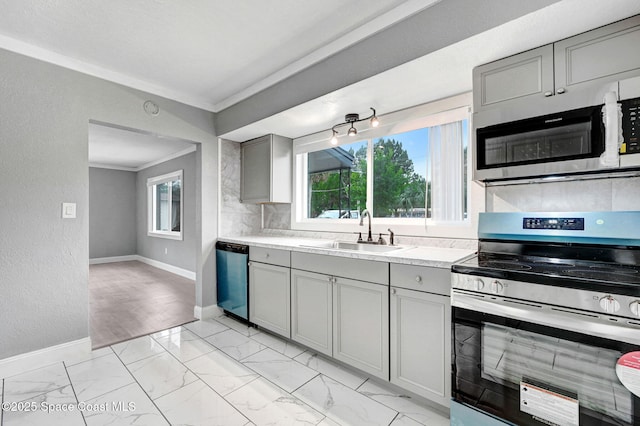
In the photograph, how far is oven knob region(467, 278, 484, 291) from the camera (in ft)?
4.81

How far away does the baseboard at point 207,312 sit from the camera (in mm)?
3291

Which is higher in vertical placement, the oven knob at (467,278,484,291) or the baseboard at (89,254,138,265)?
the oven knob at (467,278,484,291)

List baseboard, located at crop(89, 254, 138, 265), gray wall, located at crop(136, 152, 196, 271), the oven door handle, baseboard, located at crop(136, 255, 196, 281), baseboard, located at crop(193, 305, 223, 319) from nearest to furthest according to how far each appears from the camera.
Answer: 1. the oven door handle
2. baseboard, located at crop(193, 305, 223, 319)
3. gray wall, located at crop(136, 152, 196, 271)
4. baseboard, located at crop(136, 255, 196, 281)
5. baseboard, located at crop(89, 254, 138, 265)

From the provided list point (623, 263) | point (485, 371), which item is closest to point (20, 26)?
point (485, 371)

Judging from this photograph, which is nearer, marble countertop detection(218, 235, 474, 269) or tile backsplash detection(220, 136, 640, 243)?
tile backsplash detection(220, 136, 640, 243)

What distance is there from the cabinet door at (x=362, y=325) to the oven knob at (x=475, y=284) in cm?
55

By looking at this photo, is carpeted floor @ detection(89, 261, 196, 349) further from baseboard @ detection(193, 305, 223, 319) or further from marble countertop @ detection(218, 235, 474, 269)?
marble countertop @ detection(218, 235, 474, 269)

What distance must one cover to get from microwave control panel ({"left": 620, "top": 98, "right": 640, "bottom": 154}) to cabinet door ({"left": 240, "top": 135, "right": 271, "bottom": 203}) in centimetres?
281

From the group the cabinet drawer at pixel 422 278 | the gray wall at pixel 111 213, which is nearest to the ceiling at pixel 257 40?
the cabinet drawer at pixel 422 278

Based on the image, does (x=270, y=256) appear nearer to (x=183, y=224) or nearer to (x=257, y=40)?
(x=257, y=40)

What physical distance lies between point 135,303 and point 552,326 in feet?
14.5

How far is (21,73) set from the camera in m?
2.21

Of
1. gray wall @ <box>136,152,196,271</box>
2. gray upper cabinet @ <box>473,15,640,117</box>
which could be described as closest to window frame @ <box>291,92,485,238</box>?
gray upper cabinet @ <box>473,15,640,117</box>

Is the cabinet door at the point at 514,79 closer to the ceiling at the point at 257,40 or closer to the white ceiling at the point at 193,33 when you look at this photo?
the ceiling at the point at 257,40
